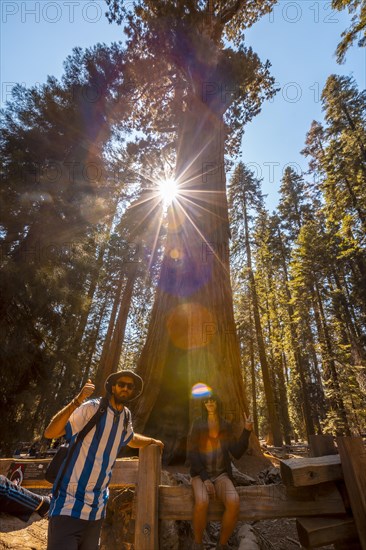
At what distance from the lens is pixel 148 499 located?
2.48 metres

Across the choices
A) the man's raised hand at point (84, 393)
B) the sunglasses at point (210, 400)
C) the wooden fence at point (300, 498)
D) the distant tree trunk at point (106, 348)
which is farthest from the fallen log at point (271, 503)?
the distant tree trunk at point (106, 348)

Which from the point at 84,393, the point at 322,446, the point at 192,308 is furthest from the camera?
the point at 192,308

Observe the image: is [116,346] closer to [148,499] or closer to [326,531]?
[148,499]

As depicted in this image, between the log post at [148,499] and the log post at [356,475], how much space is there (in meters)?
1.65

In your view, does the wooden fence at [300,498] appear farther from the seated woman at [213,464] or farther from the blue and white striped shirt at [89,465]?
the blue and white striped shirt at [89,465]

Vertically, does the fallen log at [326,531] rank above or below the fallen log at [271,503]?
below

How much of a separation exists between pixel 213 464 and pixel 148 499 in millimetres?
836

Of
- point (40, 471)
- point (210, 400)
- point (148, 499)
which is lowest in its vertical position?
point (148, 499)

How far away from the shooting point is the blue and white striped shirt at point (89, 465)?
6.51ft

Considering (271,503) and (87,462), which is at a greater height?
(87,462)

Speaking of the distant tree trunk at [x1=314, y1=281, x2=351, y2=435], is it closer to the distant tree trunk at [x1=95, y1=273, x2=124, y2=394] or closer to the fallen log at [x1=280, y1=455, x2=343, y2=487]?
the distant tree trunk at [x1=95, y1=273, x2=124, y2=394]

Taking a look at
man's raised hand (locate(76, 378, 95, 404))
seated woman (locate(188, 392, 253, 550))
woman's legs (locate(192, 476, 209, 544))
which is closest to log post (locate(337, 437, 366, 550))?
seated woman (locate(188, 392, 253, 550))

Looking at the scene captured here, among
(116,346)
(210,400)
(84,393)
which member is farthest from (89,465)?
(116,346)

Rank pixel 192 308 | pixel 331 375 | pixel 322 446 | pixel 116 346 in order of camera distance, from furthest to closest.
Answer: pixel 116 346, pixel 331 375, pixel 192 308, pixel 322 446
